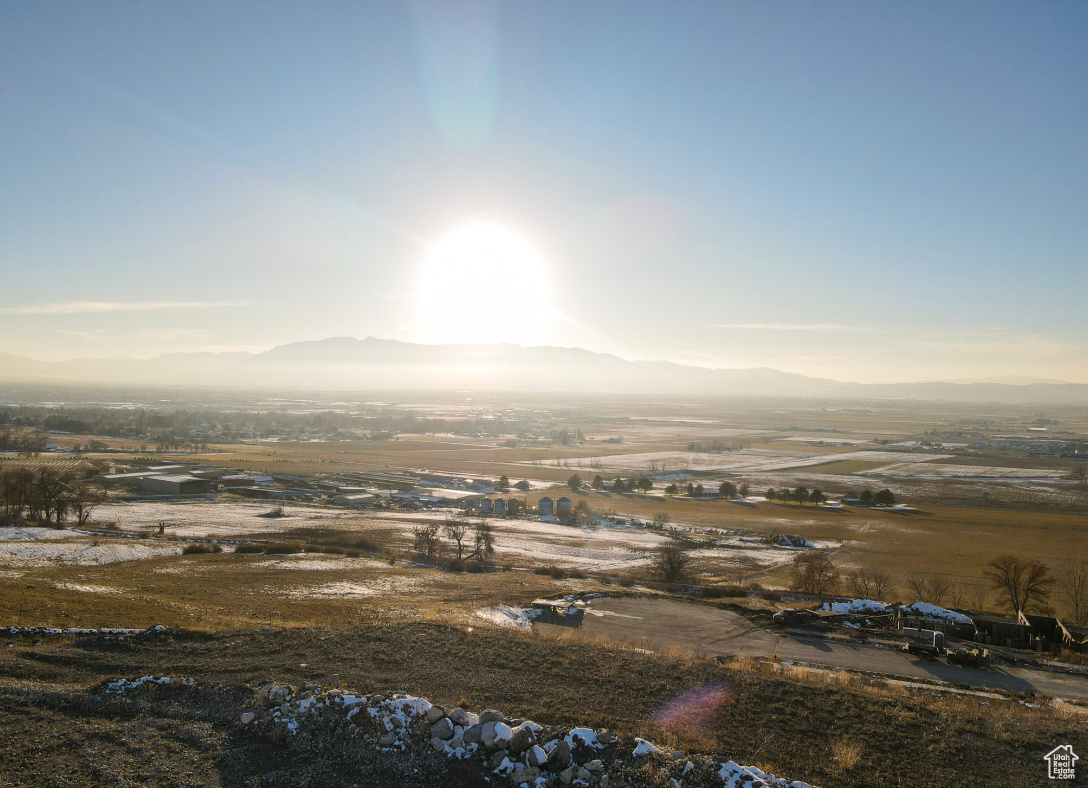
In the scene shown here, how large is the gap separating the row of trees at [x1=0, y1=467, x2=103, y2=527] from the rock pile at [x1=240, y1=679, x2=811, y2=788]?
119 feet

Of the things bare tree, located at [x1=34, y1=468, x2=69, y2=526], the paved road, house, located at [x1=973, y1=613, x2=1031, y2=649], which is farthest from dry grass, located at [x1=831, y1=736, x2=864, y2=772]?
bare tree, located at [x1=34, y1=468, x2=69, y2=526]

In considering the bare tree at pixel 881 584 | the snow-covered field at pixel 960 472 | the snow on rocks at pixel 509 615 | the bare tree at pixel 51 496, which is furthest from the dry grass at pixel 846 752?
the snow-covered field at pixel 960 472

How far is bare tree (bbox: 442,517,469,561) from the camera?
105ft

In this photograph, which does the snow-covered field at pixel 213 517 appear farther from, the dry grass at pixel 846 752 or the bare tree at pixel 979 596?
the bare tree at pixel 979 596

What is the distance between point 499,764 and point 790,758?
430cm

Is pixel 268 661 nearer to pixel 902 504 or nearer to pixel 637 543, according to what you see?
pixel 637 543

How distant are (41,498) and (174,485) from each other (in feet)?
53.5

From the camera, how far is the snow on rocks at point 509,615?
1758cm

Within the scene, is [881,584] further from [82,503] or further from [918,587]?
[82,503]

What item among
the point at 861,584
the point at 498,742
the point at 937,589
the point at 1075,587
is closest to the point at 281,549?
the point at 498,742

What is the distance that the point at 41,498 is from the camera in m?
37.0

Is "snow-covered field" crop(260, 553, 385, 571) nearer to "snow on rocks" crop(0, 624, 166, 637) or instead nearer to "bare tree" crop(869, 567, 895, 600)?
"snow on rocks" crop(0, 624, 166, 637)

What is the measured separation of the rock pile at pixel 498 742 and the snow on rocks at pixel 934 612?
17624mm

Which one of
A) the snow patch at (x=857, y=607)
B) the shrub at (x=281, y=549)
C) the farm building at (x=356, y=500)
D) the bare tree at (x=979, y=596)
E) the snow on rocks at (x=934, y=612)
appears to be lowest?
the farm building at (x=356, y=500)
